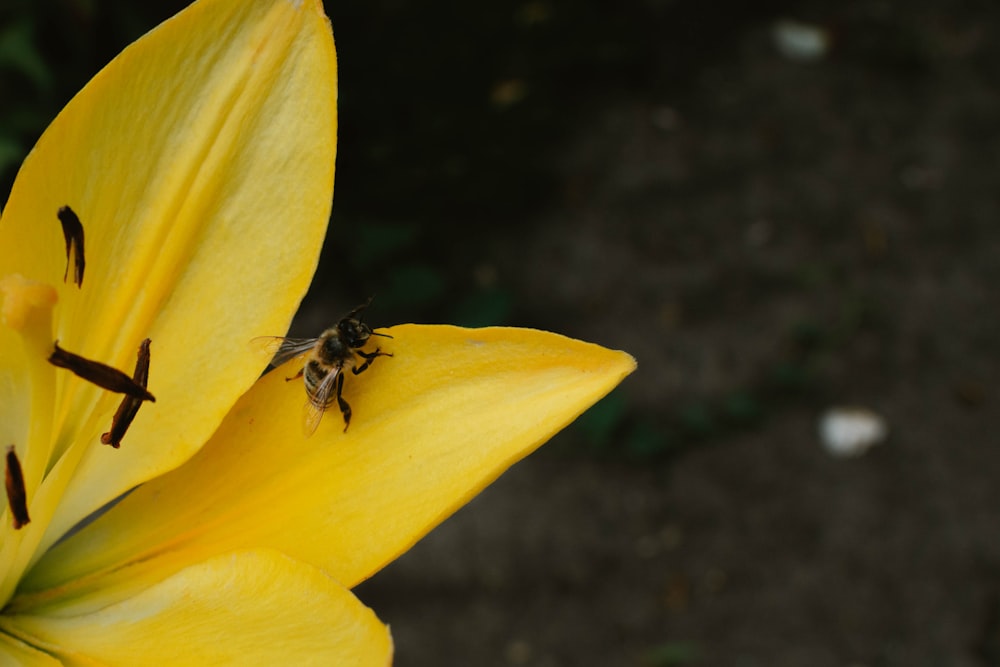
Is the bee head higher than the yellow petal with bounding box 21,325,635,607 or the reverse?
higher

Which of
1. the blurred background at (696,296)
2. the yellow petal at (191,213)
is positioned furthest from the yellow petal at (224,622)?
the blurred background at (696,296)

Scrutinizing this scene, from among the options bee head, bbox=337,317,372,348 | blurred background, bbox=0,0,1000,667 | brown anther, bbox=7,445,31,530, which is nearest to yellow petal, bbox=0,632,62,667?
brown anther, bbox=7,445,31,530

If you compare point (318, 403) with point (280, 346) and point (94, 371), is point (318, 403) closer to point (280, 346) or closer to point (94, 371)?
point (280, 346)

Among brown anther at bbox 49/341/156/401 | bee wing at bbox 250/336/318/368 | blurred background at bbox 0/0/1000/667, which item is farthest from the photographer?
blurred background at bbox 0/0/1000/667

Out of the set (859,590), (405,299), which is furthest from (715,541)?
(405,299)

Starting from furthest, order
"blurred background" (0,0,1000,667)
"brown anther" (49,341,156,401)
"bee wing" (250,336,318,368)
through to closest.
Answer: "blurred background" (0,0,1000,667), "bee wing" (250,336,318,368), "brown anther" (49,341,156,401)

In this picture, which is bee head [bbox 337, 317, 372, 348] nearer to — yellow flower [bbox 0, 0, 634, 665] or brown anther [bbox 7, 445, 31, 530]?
yellow flower [bbox 0, 0, 634, 665]

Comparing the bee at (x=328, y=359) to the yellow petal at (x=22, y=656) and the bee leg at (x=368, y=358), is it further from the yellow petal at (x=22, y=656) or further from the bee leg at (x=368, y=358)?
the yellow petal at (x=22, y=656)

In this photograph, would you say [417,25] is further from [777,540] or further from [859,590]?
[859,590]
